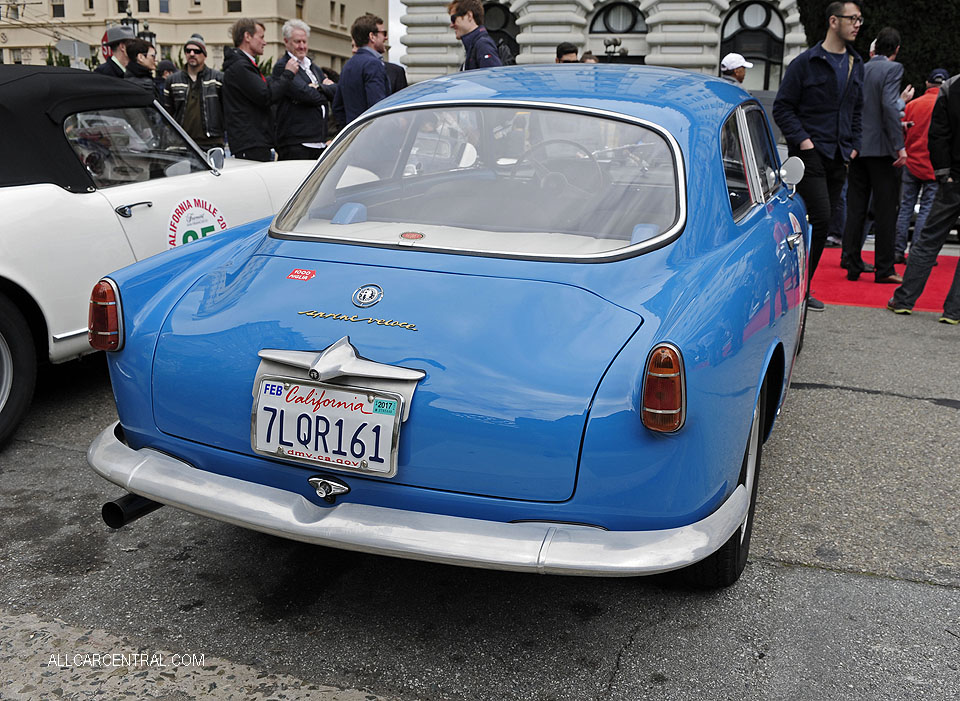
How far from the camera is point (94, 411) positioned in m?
4.78

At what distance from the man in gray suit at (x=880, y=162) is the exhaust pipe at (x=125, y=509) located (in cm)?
698

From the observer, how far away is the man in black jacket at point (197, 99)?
8.60m

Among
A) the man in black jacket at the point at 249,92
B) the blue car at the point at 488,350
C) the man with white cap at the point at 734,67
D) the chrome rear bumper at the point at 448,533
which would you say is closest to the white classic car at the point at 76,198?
the blue car at the point at 488,350

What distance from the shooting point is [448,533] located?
93.8 inches

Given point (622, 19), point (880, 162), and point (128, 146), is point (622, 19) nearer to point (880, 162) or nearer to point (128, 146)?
point (880, 162)

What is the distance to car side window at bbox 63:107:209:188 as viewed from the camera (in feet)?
15.6

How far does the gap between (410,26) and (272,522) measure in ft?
92.9

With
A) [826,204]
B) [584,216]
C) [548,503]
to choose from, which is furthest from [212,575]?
[826,204]

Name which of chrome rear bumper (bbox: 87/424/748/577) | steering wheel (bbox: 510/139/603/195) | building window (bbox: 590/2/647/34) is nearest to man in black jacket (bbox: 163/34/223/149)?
steering wheel (bbox: 510/139/603/195)

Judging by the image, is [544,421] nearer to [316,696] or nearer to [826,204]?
[316,696]

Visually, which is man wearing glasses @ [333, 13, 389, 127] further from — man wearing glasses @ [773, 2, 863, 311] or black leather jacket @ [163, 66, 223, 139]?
man wearing glasses @ [773, 2, 863, 311]

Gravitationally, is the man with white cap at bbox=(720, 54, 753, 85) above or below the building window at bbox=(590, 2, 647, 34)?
below

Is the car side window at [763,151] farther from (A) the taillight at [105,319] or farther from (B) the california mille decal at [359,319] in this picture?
(A) the taillight at [105,319]

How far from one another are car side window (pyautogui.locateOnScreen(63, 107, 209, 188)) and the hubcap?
105 cm
